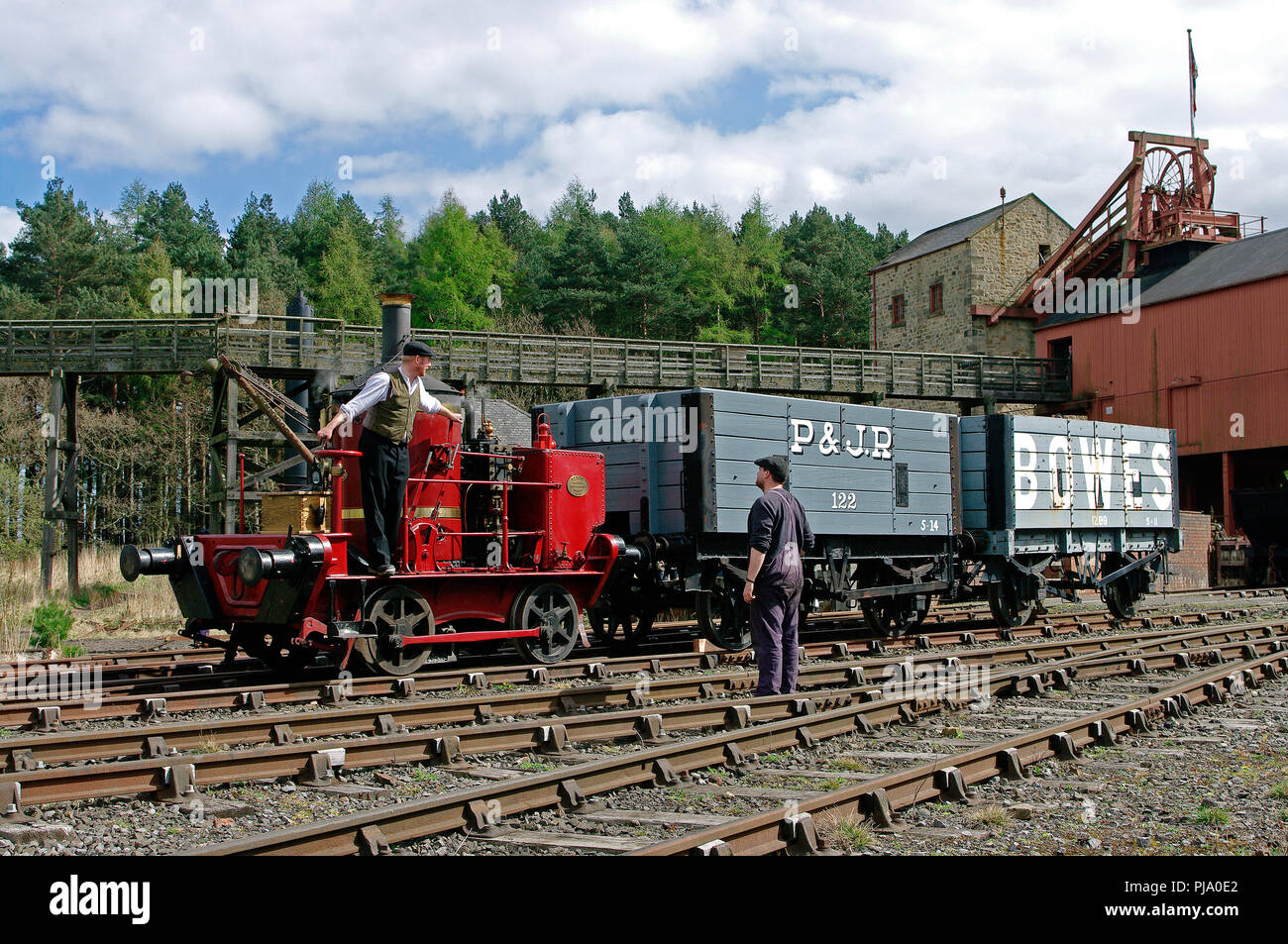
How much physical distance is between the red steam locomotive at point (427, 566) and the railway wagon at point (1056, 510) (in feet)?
20.6

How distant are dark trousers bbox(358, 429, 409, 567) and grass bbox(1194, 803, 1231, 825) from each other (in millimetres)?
6270

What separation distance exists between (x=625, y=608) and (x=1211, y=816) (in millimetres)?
8438

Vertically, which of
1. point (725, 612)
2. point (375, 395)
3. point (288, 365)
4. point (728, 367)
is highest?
point (728, 367)

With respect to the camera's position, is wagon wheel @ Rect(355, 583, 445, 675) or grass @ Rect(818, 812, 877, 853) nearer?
grass @ Rect(818, 812, 877, 853)

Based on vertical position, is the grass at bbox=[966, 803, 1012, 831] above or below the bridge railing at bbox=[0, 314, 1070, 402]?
below

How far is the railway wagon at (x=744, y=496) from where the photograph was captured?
1227 cm

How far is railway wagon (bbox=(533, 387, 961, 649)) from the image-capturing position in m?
12.3

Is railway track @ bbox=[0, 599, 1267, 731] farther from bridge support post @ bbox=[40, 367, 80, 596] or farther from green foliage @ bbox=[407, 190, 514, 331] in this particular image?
green foliage @ bbox=[407, 190, 514, 331]

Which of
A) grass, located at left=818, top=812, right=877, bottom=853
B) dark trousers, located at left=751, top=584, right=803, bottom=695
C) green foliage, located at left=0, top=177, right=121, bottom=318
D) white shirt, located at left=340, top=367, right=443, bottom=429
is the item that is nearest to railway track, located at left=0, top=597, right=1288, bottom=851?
dark trousers, located at left=751, top=584, right=803, bottom=695

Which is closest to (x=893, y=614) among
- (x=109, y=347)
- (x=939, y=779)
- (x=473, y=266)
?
(x=939, y=779)

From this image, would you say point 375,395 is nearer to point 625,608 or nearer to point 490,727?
point 490,727

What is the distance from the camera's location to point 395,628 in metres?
9.85
